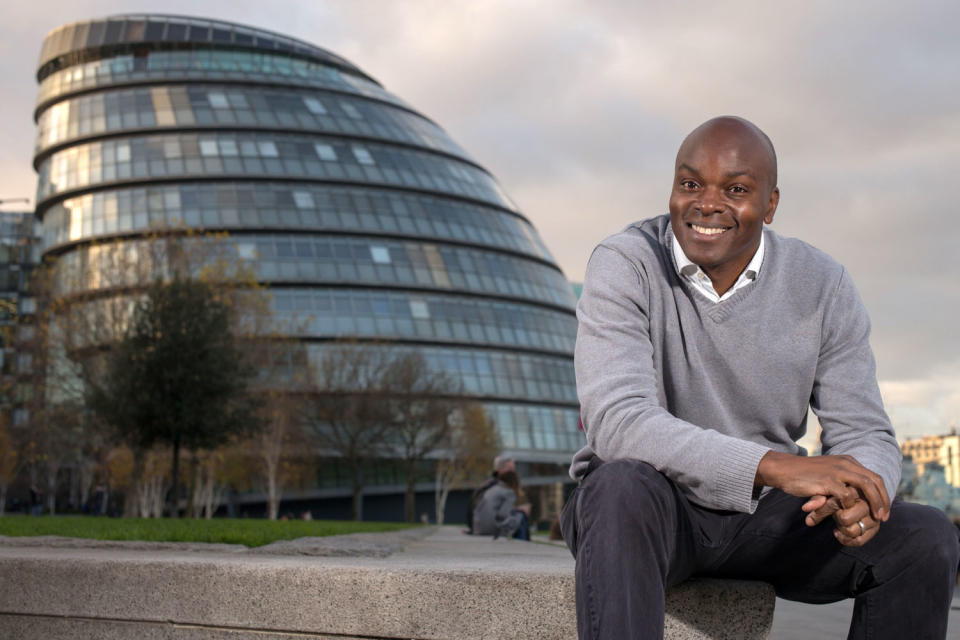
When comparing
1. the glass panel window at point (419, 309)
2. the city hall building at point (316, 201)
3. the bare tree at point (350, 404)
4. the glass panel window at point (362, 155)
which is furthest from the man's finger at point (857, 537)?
the glass panel window at point (362, 155)

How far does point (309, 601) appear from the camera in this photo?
4113 mm

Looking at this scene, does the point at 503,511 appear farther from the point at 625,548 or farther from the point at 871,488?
the point at 625,548

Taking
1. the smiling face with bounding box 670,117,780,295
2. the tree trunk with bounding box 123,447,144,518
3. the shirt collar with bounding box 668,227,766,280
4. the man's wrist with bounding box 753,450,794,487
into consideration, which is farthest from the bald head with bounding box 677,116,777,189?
the tree trunk with bounding box 123,447,144,518

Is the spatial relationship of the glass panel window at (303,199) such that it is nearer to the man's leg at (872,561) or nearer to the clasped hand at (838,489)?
the man's leg at (872,561)

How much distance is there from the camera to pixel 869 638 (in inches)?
132

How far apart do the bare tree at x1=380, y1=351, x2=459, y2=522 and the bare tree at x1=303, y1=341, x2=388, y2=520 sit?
576 millimetres

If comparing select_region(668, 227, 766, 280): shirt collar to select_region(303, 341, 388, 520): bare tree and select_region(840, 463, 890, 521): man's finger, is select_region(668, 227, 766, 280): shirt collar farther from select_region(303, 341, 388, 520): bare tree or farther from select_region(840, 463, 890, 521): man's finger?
select_region(303, 341, 388, 520): bare tree

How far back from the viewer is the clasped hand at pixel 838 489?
10.6 feet

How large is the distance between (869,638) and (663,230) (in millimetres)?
1626

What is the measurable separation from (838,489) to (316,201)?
4897 cm

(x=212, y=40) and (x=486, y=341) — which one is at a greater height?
(x=212, y=40)

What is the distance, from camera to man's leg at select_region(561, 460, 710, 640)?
2.98 metres

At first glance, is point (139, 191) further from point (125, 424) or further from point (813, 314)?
point (813, 314)

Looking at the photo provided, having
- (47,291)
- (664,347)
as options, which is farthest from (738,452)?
(47,291)
